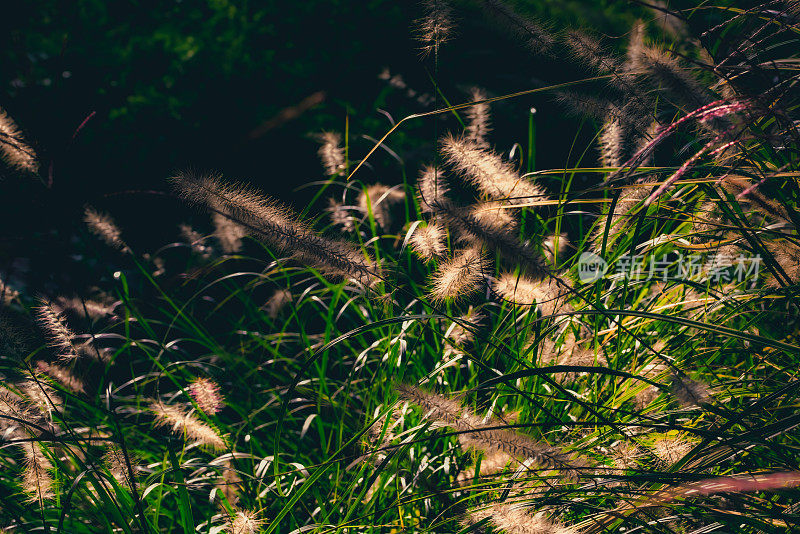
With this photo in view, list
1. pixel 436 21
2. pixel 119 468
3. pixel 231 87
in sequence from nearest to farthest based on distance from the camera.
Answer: pixel 436 21
pixel 119 468
pixel 231 87

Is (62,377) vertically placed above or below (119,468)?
above

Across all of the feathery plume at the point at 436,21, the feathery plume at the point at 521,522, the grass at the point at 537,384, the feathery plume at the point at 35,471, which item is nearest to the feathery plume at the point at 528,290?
the grass at the point at 537,384

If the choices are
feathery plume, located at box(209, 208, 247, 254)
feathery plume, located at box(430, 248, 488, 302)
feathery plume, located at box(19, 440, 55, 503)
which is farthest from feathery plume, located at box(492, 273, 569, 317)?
feathery plume, located at box(19, 440, 55, 503)

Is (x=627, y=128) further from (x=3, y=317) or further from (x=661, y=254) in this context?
(x=3, y=317)

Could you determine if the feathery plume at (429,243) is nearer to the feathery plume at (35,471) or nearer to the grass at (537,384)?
the grass at (537,384)

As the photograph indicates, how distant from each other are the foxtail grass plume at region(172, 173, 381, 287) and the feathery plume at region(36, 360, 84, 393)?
0.68 m

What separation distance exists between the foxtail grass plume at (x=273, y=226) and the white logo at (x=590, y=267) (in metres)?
0.65

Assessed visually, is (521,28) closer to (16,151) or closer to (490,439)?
(490,439)

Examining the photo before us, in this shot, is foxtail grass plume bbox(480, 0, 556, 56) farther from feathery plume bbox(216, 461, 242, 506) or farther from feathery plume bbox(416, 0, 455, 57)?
feathery plume bbox(216, 461, 242, 506)

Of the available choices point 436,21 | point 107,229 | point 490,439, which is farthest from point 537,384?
point 107,229

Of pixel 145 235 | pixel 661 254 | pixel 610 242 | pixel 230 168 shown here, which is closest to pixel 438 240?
pixel 610 242

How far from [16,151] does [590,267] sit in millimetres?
1637

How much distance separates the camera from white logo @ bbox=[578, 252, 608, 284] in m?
1.42

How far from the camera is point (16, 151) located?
1.42 meters
